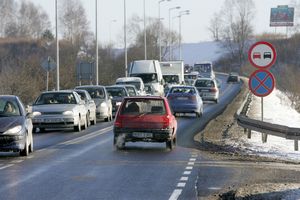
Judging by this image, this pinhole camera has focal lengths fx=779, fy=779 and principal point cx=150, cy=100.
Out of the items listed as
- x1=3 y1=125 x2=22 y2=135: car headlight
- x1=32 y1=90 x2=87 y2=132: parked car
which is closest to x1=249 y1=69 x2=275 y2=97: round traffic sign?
x1=3 y1=125 x2=22 y2=135: car headlight

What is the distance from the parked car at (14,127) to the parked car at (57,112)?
8328 mm

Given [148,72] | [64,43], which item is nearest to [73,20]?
[64,43]

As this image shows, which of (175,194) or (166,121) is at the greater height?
(166,121)

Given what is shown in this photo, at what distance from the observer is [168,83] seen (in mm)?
69250

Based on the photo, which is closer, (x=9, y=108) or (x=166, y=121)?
(x=9, y=108)

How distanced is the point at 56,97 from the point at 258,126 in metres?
9.70

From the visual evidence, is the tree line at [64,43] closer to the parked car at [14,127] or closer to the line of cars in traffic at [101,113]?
the line of cars in traffic at [101,113]

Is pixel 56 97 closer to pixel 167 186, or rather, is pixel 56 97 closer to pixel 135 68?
pixel 167 186

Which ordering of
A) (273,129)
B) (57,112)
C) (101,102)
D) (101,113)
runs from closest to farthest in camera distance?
1. (273,129)
2. (57,112)
3. (101,113)
4. (101,102)

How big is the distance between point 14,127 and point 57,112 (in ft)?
33.7

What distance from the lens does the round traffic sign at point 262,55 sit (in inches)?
817

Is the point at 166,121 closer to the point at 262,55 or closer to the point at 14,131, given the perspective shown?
the point at 262,55

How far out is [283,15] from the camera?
127m

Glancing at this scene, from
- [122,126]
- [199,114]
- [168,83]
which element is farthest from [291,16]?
[122,126]
